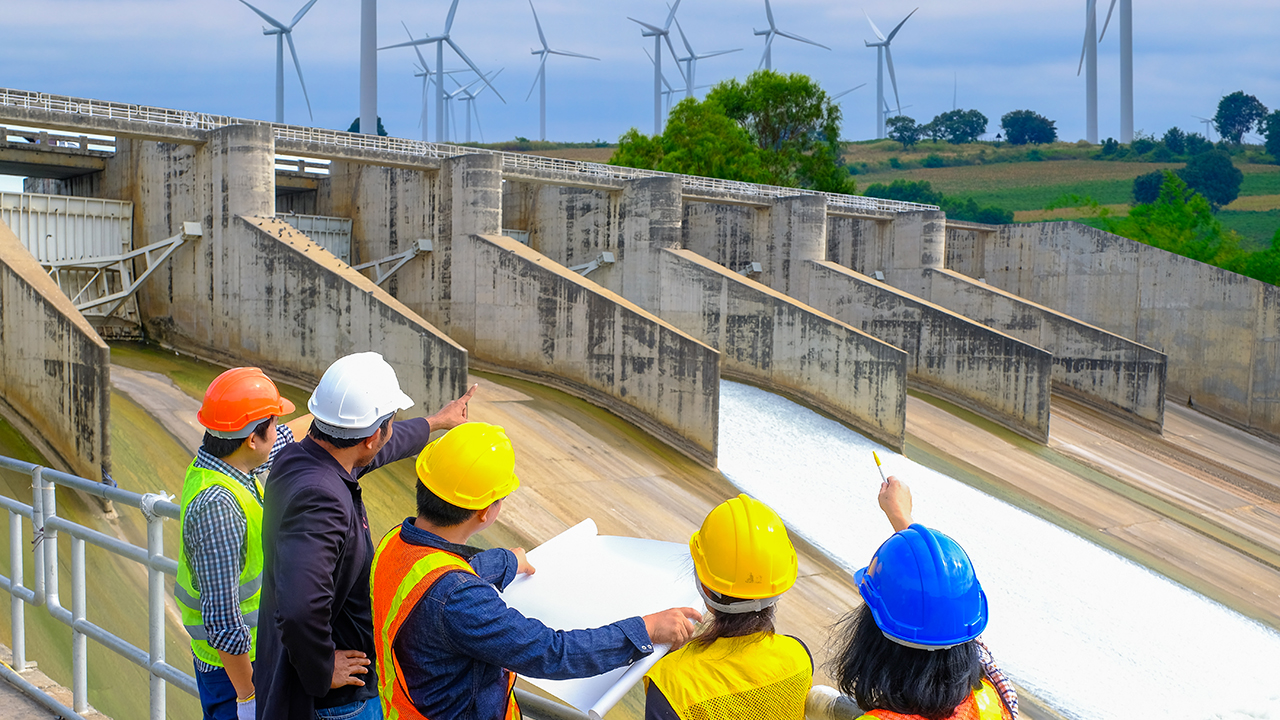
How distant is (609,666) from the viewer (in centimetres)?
219

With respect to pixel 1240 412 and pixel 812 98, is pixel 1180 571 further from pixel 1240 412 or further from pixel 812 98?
pixel 812 98

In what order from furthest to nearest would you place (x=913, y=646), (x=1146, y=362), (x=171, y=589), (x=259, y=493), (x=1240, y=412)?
(x=1240, y=412)
(x=1146, y=362)
(x=171, y=589)
(x=259, y=493)
(x=913, y=646)

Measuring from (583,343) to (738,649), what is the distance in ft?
51.1

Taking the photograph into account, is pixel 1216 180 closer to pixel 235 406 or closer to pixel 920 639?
pixel 235 406

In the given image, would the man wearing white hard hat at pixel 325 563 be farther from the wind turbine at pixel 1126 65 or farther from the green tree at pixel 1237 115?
the green tree at pixel 1237 115

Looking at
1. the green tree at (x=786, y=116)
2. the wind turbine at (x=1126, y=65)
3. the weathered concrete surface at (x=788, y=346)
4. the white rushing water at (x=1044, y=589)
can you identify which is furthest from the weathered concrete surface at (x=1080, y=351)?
the wind turbine at (x=1126, y=65)

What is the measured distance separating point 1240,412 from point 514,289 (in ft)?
65.0

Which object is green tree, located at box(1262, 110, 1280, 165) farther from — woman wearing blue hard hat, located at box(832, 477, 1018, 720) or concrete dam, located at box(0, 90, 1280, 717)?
woman wearing blue hard hat, located at box(832, 477, 1018, 720)

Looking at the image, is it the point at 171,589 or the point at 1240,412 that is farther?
the point at 1240,412

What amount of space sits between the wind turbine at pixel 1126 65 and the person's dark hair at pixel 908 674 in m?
59.9

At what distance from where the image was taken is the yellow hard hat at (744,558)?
6.83 ft

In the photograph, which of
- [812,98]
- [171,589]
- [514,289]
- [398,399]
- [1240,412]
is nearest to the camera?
[398,399]

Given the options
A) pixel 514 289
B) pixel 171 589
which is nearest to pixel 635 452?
pixel 514 289

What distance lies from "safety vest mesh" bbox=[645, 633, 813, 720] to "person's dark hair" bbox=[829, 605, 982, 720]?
246 millimetres
